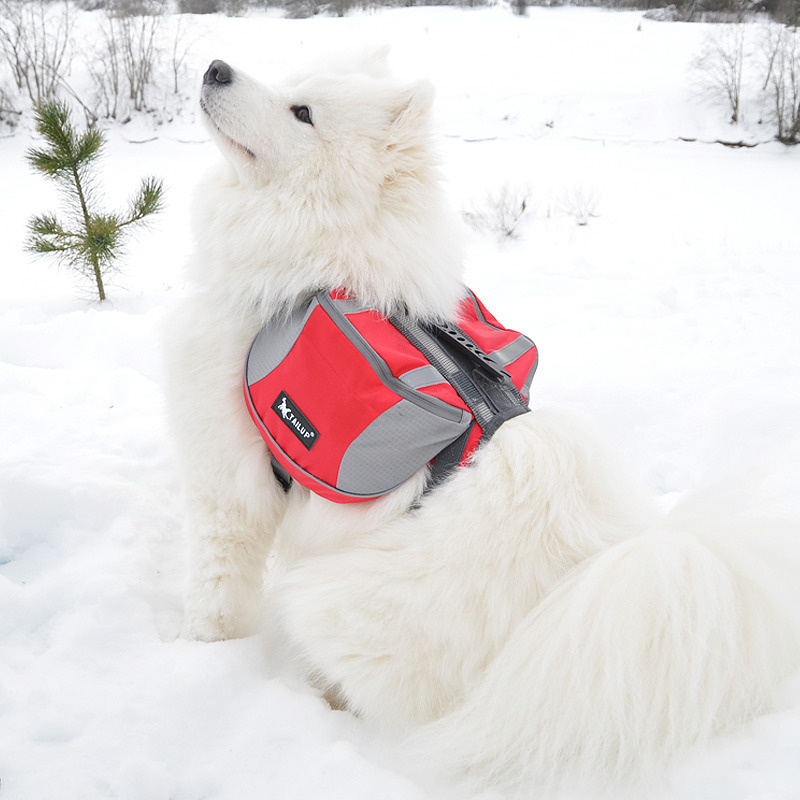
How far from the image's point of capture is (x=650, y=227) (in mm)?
7863

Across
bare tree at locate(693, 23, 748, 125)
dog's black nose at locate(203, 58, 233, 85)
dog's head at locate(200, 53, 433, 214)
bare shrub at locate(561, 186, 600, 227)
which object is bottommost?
bare shrub at locate(561, 186, 600, 227)

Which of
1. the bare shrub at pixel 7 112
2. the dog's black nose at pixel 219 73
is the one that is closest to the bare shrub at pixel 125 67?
the bare shrub at pixel 7 112

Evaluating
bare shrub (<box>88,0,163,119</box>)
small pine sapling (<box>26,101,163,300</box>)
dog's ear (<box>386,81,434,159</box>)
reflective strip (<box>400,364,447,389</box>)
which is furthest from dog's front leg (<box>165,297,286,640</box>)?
bare shrub (<box>88,0,163,119</box>)

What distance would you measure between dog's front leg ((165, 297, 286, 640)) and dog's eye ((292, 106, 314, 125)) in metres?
0.63

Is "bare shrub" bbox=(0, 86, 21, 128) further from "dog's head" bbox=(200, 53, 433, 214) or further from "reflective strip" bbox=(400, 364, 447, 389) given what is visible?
"reflective strip" bbox=(400, 364, 447, 389)

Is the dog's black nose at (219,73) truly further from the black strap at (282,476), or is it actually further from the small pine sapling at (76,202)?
the small pine sapling at (76,202)

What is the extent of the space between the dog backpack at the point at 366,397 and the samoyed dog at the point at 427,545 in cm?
7

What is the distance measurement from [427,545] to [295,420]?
1.54 feet

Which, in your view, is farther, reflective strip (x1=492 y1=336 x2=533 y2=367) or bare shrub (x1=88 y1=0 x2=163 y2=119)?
bare shrub (x1=88 y1=0 x2=163 y2=119)

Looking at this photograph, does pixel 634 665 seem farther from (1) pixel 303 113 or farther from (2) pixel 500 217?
(2) pixel 500 217

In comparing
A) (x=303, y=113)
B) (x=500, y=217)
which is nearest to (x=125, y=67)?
(x=500, y=217)

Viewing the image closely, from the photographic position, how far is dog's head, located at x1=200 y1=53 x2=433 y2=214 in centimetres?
180

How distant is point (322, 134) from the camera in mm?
1831

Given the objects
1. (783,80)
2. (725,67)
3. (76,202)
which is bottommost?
(76,202)
